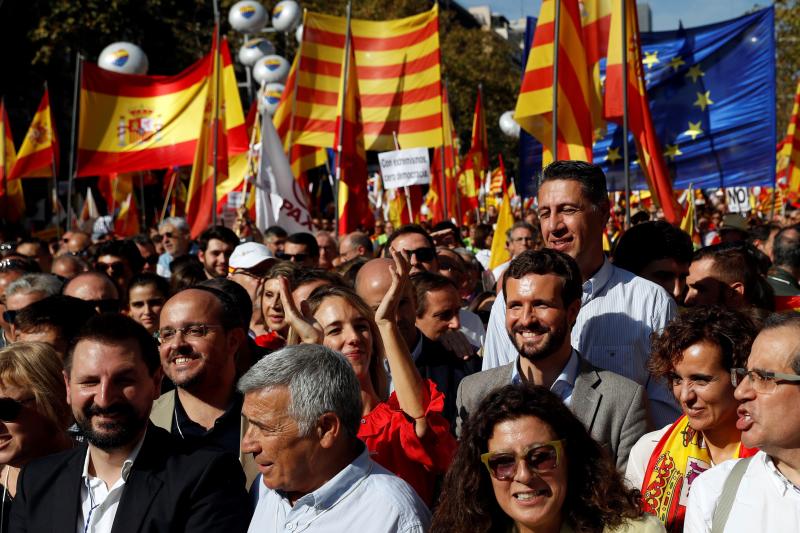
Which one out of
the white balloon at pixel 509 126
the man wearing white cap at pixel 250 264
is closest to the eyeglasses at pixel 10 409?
the man wearing white cap at pixel 250 264

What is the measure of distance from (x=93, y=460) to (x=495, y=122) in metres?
44.4

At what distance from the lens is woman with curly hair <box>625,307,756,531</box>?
3.41 meters

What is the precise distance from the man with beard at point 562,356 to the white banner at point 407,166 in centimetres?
852

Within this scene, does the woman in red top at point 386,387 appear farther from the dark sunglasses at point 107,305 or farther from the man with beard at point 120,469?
the dark sunglasses at point 107,305

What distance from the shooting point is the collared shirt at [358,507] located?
3.08 metres

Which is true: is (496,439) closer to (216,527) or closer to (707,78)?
(216,527)

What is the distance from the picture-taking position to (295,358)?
3.25 meters

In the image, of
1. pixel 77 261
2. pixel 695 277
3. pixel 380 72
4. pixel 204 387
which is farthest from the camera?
pixel 380 72

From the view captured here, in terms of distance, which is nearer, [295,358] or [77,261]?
[295,358]

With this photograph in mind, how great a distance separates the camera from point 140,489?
340 cm

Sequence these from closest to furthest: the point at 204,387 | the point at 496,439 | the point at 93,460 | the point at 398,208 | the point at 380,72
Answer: the point at 496,439, the point at 93,460, the point at 204,387, the point at 380,72, the point at 398,208

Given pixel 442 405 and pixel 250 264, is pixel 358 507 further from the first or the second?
pixel 250 264

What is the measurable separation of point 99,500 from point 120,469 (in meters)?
0.12

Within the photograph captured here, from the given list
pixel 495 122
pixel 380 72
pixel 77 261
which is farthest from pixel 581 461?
pixel 495 122
